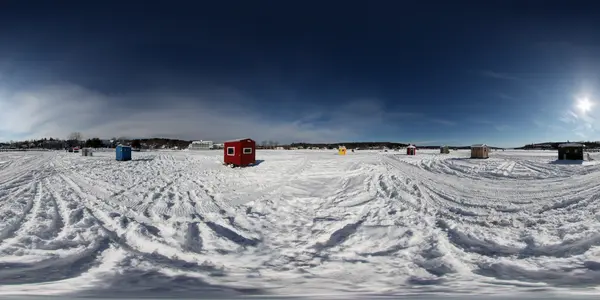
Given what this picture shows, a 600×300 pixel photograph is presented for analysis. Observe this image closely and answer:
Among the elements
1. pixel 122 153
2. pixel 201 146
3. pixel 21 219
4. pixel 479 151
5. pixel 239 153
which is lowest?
pixel 21 219

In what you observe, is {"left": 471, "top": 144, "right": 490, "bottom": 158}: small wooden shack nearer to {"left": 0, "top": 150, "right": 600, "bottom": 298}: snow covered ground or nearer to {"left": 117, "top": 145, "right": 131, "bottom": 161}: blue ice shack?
{"left": 0, "top": 150, "right": 600, "bottom": 298}: snow covered ground

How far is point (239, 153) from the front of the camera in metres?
22.4

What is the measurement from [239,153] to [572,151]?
35173 millimetres

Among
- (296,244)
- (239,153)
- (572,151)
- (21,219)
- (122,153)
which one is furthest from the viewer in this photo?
(122,153)

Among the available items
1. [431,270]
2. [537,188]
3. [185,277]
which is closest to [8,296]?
[185,277]

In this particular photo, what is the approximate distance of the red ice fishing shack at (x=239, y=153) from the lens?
2247 cm

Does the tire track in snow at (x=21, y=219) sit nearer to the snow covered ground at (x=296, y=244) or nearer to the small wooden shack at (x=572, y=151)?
the snow covered ground at (x=296, y=244)

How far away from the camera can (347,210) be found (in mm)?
8227

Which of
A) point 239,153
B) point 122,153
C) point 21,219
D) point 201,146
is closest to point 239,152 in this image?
point 239,153

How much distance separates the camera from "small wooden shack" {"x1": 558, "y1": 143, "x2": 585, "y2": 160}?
101 ft

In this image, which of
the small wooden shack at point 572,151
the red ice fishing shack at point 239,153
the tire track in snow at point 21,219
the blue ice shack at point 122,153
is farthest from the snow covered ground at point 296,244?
the small wooden shack at point 572,151

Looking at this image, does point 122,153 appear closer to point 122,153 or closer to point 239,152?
point 122,153

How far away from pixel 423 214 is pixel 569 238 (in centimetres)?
283

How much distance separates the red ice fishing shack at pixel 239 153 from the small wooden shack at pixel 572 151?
3393 centimetres
